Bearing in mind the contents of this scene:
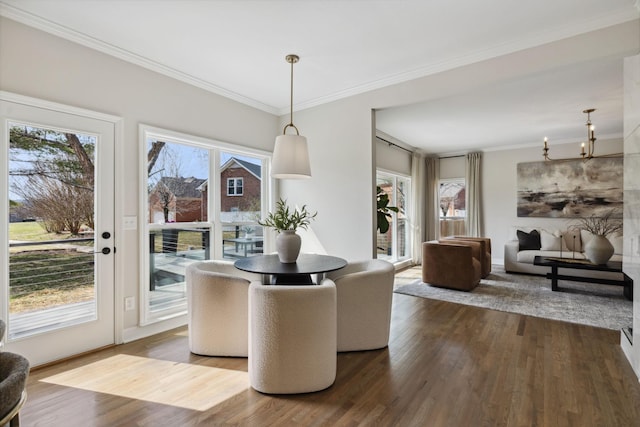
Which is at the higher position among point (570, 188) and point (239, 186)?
point (570, 188)

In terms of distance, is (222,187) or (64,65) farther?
(222,187)

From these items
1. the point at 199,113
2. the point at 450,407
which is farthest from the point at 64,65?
the point at 450,407

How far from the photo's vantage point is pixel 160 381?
88.6 inches

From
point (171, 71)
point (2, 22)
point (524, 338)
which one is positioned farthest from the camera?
point (171, 71)

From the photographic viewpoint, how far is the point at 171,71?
327cm

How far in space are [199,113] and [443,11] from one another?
262cm

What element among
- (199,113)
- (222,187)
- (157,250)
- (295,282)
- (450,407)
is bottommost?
(450,407)

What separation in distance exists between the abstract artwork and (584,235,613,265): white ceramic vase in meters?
1.98

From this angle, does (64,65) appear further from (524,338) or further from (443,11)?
(524,338)

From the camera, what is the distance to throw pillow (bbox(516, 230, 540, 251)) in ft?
19.3

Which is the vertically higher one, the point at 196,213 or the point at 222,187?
the point at 222,187

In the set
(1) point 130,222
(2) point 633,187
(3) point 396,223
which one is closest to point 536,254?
(3) point 396,223

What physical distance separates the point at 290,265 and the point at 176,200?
1.72 meters

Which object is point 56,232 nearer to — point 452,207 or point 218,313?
point 218,313
